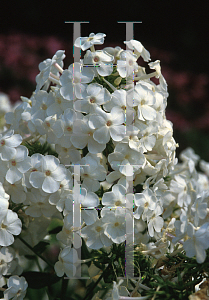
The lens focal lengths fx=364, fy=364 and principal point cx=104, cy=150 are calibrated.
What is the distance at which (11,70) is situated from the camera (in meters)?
2.40

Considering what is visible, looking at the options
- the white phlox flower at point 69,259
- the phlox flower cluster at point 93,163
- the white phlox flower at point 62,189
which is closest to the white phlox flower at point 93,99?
the phlox flower cluster at point 93,163

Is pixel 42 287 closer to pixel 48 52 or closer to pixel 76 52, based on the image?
pixel 76 52

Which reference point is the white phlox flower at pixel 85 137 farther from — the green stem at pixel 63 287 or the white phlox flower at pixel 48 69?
the green stem at pixel 63 287

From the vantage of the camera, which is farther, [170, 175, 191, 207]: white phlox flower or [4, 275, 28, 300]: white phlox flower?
[170, 175, 191, 207]: white phlox flower

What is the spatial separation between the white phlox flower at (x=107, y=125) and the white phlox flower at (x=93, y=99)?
0.04 feet

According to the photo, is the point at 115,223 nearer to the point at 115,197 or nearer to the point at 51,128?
the point at 115,197

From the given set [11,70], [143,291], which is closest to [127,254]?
[143,291]

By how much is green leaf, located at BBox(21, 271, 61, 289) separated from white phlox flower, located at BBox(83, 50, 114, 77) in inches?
14.9

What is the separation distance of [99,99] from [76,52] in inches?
4.9

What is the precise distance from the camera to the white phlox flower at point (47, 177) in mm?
578

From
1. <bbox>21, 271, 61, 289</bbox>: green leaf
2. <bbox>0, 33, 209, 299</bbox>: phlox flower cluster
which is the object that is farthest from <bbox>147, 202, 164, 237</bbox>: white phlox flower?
<bbox>21, 271, 61, 289</bbox>: green leaf

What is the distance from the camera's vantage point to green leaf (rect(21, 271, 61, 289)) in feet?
2.20

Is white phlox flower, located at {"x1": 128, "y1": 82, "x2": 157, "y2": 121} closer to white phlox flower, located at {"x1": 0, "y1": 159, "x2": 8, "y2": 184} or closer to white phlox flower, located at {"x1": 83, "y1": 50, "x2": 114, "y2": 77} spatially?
white phlox flower, located at {"x1": 83, "y1": 50, "x2": 114, "y2": 77}

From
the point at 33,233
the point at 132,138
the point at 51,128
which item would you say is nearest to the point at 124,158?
the point at 132,138
